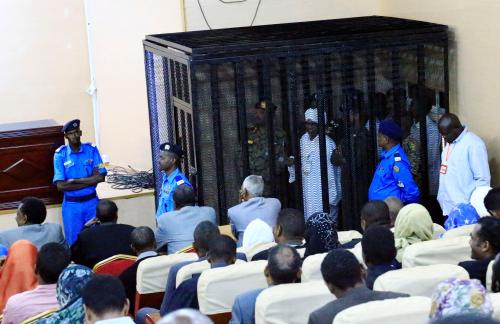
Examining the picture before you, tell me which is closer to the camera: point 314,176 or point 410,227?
point 410,227

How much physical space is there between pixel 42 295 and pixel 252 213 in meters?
2.28

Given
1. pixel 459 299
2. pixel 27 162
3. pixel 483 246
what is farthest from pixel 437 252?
pixel 27 162

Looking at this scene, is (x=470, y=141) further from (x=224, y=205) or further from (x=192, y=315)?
(x=192, y=315)

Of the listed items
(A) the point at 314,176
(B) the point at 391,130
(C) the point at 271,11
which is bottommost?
(A) the point at 314,176

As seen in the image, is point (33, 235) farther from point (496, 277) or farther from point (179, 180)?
point (496, 277)

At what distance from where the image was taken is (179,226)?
716 centimetres

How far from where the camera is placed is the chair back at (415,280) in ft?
14.8

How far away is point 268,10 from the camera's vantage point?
10.9 meters

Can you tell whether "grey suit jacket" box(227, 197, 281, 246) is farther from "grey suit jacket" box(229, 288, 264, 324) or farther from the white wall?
the white wall

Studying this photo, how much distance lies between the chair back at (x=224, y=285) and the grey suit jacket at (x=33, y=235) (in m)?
2.47

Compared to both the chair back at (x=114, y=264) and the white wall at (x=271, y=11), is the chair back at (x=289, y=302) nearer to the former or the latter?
the chair back at (x=114, y=264)

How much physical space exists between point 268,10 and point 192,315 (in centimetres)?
849

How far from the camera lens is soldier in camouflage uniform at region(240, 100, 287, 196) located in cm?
845

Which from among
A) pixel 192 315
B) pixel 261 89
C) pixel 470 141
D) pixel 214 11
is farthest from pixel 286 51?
pixel 192 315
